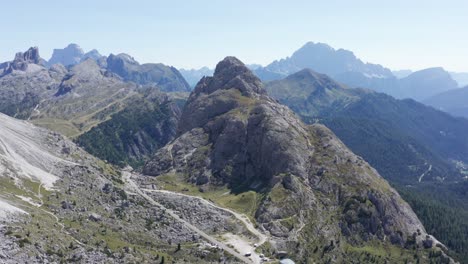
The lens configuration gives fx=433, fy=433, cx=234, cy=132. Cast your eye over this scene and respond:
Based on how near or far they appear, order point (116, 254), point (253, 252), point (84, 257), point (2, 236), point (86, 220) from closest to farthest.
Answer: point (2, 236) → point (84, 257) → point (116, 254) → point (86, 220) → point (253, 252)

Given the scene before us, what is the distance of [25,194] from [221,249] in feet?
286

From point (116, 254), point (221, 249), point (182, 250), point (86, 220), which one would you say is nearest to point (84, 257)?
point (116, 254)

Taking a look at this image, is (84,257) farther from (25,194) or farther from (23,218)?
(25,194)

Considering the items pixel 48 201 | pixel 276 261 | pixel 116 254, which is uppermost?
pixel 48 201

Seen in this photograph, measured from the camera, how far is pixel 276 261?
7495 inches

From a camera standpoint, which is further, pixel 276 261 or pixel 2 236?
pixel 276 261

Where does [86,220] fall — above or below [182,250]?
above

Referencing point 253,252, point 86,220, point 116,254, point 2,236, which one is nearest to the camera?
point 2,236

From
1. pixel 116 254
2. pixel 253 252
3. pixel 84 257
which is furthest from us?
pixel 253 252

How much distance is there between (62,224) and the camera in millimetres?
166875

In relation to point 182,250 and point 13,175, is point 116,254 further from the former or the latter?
point 13,175

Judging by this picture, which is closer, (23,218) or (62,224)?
(23,218)

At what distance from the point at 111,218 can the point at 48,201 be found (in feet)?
92.0

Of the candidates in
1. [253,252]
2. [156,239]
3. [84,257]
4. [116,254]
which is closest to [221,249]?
[253,252]
